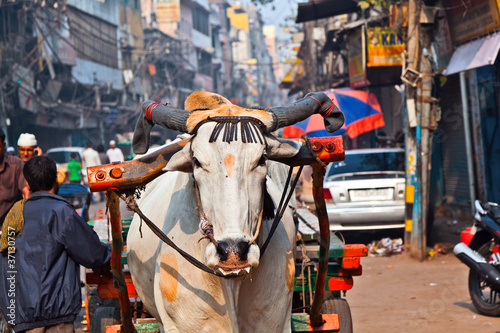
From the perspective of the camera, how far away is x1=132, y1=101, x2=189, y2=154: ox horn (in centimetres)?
316

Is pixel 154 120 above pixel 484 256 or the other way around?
above

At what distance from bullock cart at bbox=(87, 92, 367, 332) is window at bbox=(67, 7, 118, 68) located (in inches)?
1135

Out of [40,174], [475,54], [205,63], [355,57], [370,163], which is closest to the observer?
[40,174]

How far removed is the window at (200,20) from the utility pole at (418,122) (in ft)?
178

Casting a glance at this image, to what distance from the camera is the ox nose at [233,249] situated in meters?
2.70

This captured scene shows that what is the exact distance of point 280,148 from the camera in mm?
3123

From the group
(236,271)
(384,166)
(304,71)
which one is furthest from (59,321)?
(304,71)

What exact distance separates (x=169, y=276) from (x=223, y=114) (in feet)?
2.85

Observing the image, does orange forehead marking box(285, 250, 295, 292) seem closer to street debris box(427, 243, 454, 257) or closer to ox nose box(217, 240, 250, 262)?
ox nose box(217, 240, 250, 262)

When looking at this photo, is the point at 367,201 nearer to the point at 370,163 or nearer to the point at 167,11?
the point at 370,163

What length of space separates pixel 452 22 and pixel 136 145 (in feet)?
30.3

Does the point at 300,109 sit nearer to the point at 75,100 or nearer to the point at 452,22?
the point at 452,22

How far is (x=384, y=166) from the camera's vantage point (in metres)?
11.2

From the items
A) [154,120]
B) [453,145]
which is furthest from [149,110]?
[453,145]
